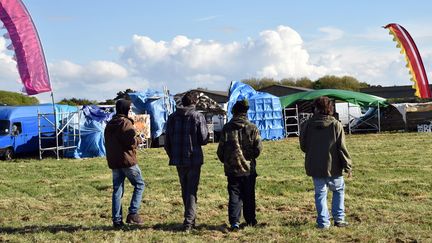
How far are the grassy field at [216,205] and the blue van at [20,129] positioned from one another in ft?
22.4

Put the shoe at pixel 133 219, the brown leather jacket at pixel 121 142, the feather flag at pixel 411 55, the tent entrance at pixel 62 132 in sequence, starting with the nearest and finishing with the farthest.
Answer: the brown leather jacket at pixel 121 142
the shoe at pixel 133 219
the feather flag at pixel 411 55
the tent entrance at pixel 62 132

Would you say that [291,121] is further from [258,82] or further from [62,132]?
[258,82]

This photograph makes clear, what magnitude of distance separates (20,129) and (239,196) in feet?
60.0

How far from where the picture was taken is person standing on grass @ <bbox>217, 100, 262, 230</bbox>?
7.03 metres

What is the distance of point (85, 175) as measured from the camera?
47.8 feet

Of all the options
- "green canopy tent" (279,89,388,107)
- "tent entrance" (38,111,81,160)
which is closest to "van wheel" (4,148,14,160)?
"tent entrance" (38,111,81,160)

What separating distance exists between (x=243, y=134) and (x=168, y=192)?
4.22 metres

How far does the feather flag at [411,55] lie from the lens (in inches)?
827

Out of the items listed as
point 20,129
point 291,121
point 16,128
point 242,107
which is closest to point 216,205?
point 242,107

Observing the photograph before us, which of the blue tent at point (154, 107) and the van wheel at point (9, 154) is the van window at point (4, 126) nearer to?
the van wheel at point (9, 154)

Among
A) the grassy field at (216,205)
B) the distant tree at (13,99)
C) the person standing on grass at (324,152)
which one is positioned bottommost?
the grassy field at (216,205)

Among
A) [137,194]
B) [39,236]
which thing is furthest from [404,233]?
[39,236]

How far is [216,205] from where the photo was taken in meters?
9.29

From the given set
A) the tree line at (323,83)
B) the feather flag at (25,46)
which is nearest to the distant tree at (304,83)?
the tree line at (323,83)
